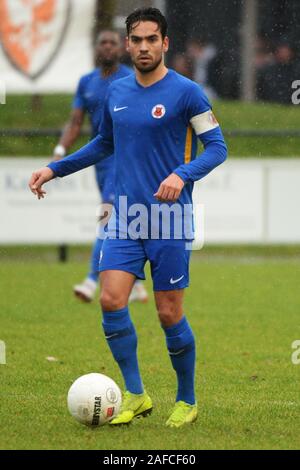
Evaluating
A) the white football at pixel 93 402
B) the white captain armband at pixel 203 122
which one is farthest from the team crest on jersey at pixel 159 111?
the white football at pixel 93 402

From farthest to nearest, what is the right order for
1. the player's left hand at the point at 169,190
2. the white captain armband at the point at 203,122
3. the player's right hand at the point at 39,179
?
the player's right hand at the point at 39,179 < the white captain armband at the point at 203,122 < the player's left hand at the point at 169,190

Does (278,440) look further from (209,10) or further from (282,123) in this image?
(209,10)

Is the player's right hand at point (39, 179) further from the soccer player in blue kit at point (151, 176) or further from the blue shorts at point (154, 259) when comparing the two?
the blue shorts at point (154, 259)

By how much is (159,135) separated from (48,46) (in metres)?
12.0

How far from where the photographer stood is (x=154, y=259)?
613 centimetres

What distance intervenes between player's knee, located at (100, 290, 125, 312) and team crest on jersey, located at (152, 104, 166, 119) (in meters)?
0.96

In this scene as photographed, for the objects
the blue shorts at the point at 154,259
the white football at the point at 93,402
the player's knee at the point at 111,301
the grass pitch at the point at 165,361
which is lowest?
the grass pitch at the point at 165,361

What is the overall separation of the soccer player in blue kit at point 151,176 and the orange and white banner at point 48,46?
1146cm

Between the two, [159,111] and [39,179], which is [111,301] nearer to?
[39,179]

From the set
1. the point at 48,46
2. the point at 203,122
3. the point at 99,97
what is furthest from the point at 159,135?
the point at 48,46

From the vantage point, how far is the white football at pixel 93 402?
19.5 feet

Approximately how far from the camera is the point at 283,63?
20688 mm

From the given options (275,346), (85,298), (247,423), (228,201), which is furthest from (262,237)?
(247,423)
